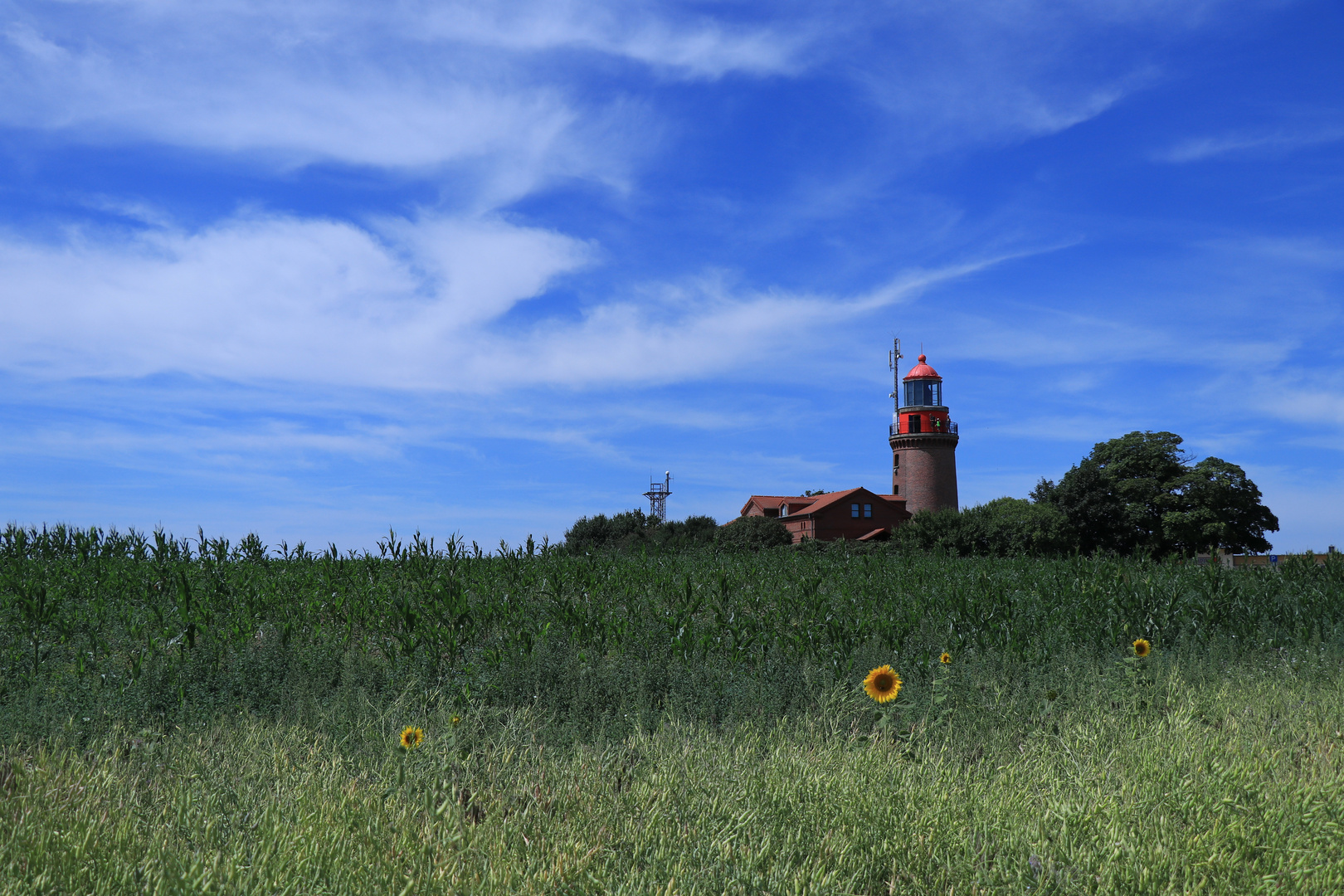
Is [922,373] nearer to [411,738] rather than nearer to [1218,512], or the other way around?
[1218,512]

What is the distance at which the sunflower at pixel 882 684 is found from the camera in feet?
16.3

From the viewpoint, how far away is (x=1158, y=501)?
141 feet

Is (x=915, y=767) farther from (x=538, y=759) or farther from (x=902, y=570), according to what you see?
(x=902, y=570)

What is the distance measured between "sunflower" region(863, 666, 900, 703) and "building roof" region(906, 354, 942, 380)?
51355 mm

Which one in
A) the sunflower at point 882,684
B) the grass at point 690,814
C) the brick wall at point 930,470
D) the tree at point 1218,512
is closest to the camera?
the grass at point 690,814

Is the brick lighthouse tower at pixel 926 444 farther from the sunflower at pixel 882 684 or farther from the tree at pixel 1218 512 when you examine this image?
the sunflower at pixel 882 684

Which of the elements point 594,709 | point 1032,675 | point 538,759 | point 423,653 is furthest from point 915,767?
point 423,653

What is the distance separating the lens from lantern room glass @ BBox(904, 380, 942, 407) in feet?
177

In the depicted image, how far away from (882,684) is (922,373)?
51.5 m

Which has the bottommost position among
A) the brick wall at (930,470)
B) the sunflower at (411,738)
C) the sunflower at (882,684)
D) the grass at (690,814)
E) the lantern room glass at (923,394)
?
the grass at (690,814)

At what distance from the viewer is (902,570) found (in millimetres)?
12336

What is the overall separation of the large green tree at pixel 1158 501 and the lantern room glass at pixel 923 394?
431 inches

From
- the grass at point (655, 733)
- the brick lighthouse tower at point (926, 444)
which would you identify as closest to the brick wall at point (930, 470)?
the brick lighthouse tower at point (926, 444)

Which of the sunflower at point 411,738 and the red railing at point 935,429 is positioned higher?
the red railing at point 935,429
